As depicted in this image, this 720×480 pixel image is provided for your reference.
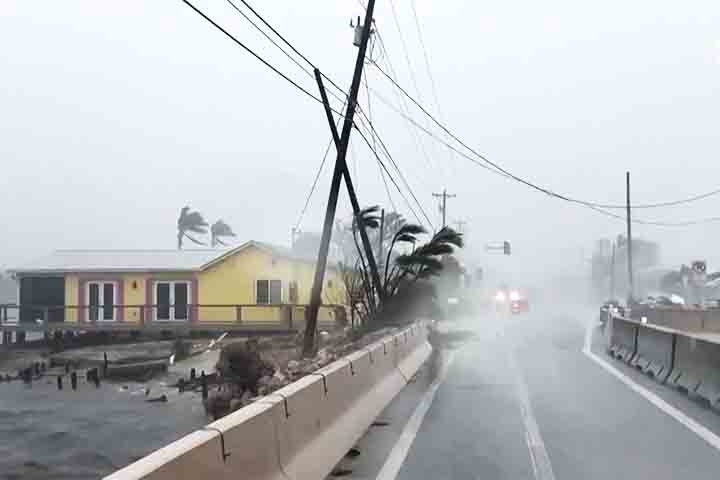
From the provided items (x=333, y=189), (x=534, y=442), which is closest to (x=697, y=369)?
(x=534, y=442)

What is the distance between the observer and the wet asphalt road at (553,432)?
374 inches

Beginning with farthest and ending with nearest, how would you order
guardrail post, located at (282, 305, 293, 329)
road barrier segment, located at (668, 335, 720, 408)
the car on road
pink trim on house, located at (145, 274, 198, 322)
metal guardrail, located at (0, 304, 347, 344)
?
the car on road < pink trim on house, located at (145, 274, 198, 322) < metal guardrail, located at (0, 304, 347, 344) < guardrail post, located at (282, 305, 293, 329) < road barrier segment, located at (668, 335, 720, 408)

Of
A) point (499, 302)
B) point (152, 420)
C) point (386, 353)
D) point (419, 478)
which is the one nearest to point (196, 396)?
point (152, 420)

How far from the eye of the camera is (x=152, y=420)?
20953mm

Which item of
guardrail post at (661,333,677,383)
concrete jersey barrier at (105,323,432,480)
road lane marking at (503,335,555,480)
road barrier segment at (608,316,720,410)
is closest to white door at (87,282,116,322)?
road barrier segment at (608,316,720,410)

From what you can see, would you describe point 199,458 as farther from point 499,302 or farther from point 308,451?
Result: point 499,302

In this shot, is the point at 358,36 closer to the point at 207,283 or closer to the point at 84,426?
the point at 84,426

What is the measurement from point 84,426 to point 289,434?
1352cm

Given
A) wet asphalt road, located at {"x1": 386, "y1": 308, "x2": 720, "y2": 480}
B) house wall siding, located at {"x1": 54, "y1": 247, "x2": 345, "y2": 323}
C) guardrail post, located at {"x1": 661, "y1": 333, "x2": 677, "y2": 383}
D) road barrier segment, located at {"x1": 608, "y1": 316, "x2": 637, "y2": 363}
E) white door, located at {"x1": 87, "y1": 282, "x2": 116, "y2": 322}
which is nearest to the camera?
wet asphalt road, located at {"x1": 386, "y1": 308, "x2": 720, "y2": 480}

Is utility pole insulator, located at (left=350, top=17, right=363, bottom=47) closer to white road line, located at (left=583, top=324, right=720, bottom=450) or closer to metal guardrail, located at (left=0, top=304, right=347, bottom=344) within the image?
white road line, located at (left=583, top=324, right=720, bottom=450)

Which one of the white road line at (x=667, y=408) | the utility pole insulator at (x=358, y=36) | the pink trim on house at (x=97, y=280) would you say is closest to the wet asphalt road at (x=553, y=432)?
the white road line at (x=667, y=408)

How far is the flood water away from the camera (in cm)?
1536

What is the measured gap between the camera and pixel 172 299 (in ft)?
147

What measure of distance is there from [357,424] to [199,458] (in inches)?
232
